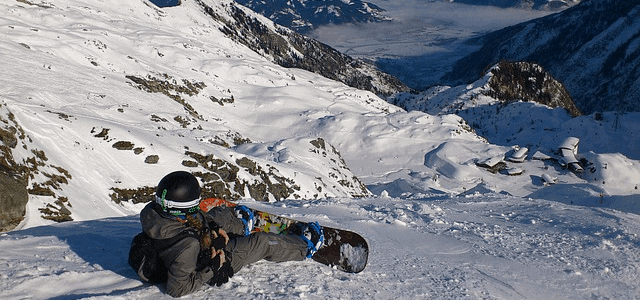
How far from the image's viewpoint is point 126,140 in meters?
15.3

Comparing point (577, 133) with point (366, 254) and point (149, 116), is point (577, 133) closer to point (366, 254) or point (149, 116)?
point (149, 116)

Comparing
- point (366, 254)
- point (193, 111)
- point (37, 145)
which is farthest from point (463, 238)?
point (193, 111)

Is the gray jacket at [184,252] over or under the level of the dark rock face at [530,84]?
over

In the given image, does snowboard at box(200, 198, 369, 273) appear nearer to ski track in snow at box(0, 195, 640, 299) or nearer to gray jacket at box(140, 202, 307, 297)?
ski track in snow at box(0, 195, 640, 299)

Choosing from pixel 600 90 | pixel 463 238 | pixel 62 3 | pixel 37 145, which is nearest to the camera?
pixel 463 238

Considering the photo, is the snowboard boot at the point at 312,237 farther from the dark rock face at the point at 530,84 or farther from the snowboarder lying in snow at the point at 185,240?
the dark rock face at the point at 530,84

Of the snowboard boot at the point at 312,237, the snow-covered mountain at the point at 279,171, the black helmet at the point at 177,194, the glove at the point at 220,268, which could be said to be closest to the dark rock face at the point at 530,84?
the snow-covered mountain at the point at 279,171

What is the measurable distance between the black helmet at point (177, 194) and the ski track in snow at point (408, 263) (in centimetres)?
84

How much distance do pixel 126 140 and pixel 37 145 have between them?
323 cm

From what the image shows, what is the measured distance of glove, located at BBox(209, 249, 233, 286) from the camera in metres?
4.45

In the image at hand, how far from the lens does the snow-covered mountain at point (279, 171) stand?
203 inches

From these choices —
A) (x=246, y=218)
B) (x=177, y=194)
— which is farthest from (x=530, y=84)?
(x=177, y=194)

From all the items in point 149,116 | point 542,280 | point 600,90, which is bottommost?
point 600,90

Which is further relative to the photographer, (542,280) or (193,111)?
(193,111)
